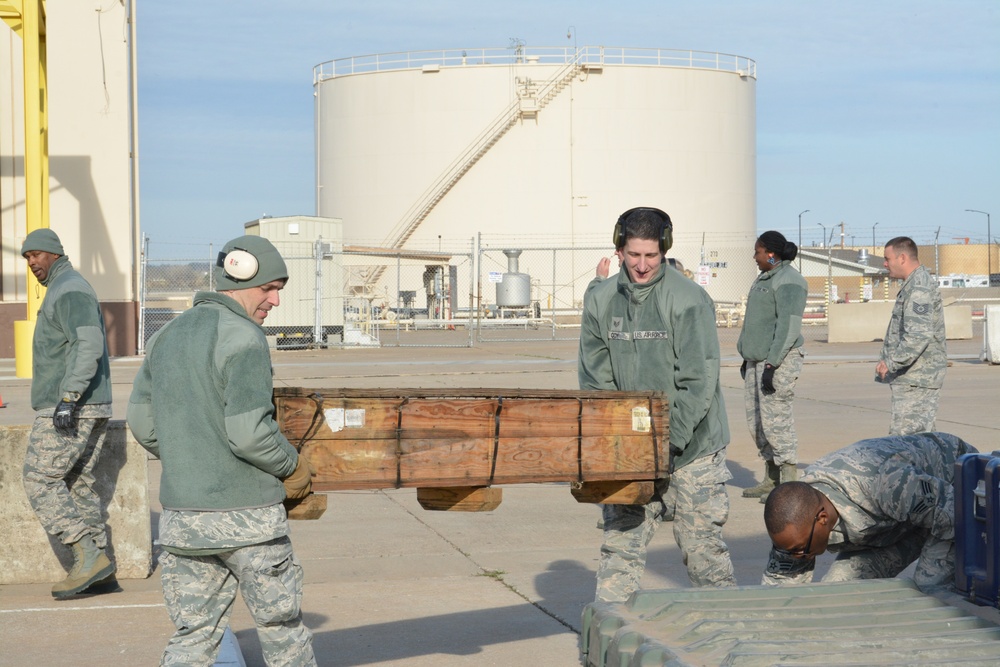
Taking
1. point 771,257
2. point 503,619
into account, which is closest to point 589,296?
point 503,619

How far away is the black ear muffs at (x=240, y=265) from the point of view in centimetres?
407

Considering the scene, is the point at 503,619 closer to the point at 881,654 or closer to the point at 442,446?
the point at 442,446

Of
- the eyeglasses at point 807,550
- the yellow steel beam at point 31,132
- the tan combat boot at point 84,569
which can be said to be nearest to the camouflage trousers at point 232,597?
the eyeglasses at point 807,550

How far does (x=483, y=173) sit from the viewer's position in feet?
148

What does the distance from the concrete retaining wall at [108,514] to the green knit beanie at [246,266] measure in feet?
9.45

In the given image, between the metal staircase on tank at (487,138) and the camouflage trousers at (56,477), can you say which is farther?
the metal staircase on tank at (487,138)

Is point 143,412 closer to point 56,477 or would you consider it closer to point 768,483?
point 56,477

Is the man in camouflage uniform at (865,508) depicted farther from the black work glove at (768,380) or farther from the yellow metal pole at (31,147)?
the yellow metal pole at (31,147)

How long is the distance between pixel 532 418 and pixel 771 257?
180 inches

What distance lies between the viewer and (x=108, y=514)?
675 centimetres

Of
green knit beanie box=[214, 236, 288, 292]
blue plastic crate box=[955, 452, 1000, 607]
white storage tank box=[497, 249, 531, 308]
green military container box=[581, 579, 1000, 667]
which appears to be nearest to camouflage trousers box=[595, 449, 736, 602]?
green military container box=[581, 579, 1000, 667]

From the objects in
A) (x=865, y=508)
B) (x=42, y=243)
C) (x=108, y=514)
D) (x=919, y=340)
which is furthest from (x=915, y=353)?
(x=42, y=243)

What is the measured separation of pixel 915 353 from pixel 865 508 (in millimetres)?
3607

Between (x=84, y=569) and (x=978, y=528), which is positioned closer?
(x=978, y=528)
